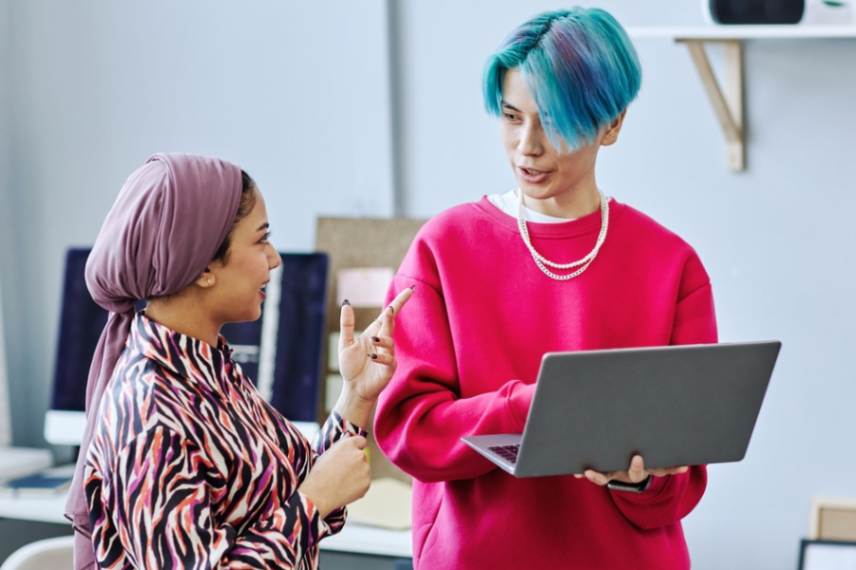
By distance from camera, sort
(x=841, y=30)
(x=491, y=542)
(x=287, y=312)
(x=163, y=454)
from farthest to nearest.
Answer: (x=287, y=312) → (x=841, y=30) → (x=491, y=542) → (x=163, y=454)

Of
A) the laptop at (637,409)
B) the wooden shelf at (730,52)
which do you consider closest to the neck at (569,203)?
the laptop at (637,409)

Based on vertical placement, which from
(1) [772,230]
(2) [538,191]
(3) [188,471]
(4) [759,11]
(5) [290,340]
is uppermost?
(4) [759,11]

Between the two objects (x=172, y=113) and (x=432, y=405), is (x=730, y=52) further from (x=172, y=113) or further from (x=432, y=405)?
(x=172, y=113)

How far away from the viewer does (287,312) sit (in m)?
2.28

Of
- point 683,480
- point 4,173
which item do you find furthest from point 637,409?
point 4,173

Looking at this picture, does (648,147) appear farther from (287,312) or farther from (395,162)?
(287,312)

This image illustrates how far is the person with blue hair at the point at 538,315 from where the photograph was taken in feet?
3.98

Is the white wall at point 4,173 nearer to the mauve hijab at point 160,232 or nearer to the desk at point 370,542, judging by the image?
the desk at point 370,542

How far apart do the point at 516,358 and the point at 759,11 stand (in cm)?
89

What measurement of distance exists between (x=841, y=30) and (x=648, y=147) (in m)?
0.44

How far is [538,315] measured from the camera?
1.25 meters

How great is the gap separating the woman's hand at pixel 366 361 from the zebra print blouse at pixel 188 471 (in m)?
0.14

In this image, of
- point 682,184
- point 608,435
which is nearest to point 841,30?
point 682,184

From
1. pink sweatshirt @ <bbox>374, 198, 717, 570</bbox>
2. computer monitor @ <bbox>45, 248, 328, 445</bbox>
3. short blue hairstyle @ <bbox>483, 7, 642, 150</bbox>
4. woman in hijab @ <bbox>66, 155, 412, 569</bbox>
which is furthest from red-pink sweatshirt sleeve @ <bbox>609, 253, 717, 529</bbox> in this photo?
computer monitor @ <bbox>45, 248, 328, 445</bbox>
